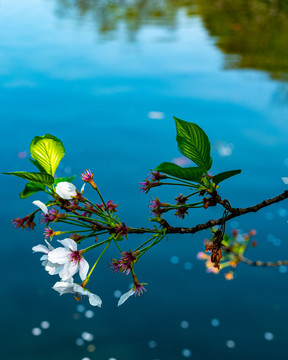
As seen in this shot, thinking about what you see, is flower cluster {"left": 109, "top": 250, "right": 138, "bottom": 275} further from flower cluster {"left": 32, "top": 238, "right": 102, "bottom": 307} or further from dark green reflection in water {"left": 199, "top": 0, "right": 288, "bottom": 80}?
dark green reflection in water {"left": 199, "top": 0, "right": 288, "bottom": 80}

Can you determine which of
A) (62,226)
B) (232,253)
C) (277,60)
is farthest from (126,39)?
(232,253)

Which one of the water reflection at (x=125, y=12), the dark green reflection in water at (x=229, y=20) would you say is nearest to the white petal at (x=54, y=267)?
the dark green reflection in water at (x=229, y=20)

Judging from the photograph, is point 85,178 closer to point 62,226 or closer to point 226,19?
point 62,226

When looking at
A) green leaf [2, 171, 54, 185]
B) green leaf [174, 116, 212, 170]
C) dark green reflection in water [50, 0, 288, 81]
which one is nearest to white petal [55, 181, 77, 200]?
green leaf [2, 171, 54, 185]

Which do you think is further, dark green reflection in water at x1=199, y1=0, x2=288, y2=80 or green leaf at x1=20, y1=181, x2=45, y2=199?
dark green reflection in water at x1=199, y1=0, x2=288, y2=80

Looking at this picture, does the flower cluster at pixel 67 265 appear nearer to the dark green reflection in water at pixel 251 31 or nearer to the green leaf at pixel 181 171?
the green leaf at pixel 181 171

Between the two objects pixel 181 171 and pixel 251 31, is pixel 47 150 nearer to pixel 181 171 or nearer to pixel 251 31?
pixel 181 171
